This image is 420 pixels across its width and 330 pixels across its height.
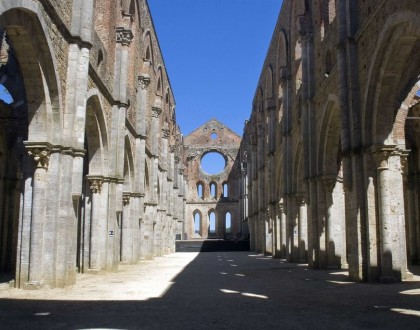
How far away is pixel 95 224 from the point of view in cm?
1688

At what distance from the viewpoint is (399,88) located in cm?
1276

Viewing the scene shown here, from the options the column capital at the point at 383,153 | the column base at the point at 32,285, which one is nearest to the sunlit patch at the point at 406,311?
the column capital at the point at 383,153

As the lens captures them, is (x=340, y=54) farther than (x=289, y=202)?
No

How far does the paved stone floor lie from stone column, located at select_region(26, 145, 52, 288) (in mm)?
435

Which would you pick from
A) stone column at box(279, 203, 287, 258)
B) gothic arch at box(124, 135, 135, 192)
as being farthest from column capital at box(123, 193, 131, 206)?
stone column at box(279, 203, 287, 258)

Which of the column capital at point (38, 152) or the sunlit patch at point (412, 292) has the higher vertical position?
the column capital at point (38, 152)

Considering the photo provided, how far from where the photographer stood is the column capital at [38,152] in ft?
36.9

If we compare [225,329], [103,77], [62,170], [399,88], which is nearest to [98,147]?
[103,77]

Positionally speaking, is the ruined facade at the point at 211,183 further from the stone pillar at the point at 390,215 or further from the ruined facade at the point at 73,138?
the stone pillar at the point at 390,215

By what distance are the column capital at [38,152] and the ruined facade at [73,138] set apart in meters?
0.02

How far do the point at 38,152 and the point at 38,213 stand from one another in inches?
57.4

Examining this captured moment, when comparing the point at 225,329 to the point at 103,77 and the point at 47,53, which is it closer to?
the point at 47,53

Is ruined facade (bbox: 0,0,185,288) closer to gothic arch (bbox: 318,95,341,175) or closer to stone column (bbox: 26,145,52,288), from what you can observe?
stone column (bbox: 26,145,52,288)

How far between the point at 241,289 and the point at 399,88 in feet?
22.5
